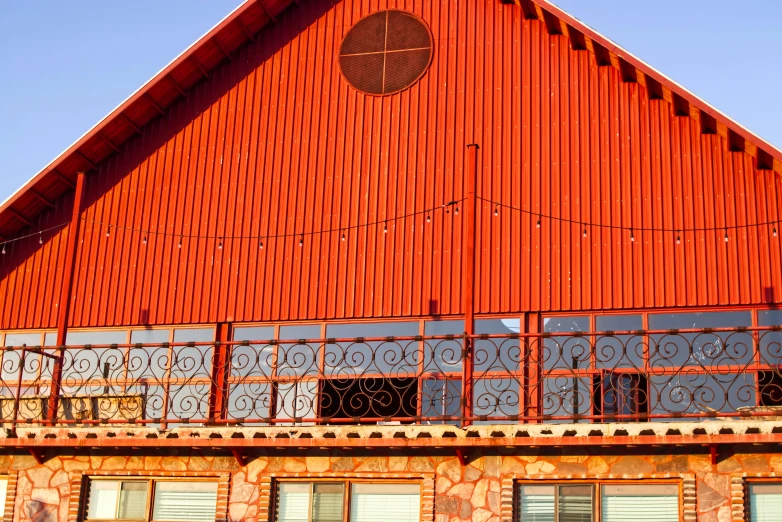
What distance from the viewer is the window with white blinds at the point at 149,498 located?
15828mm

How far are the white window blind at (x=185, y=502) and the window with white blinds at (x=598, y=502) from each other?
13.8 feet

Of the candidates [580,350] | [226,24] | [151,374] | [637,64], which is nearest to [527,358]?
[580,350]

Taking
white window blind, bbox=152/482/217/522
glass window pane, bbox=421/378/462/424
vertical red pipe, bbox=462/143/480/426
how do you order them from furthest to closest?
glass window pane, bbox=421/378/462/424
white window blind, bbox=152/482/217/522
vertical red pipe, bbox=462/143/480/426

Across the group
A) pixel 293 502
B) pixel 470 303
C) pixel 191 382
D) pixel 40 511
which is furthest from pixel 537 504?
pixel 40 511

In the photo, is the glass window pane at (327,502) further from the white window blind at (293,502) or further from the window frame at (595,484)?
the window frame at (595,484)

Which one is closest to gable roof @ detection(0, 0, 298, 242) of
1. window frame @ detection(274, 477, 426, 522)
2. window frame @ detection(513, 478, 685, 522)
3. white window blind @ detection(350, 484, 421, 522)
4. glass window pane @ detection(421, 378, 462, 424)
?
glass window pane @ detection(421, 378, 462, 424)

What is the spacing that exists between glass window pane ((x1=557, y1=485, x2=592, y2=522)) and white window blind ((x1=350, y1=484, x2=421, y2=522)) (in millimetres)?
1830

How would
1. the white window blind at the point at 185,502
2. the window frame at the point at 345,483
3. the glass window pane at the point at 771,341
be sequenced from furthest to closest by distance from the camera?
1. the glass window pane at the point at 771,341
2. the white window blind at the point at 185,502
3. the window frame at the point at 345,483

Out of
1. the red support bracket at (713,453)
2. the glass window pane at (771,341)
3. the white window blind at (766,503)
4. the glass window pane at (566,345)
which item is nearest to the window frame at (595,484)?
the red support bracket at (713,453)

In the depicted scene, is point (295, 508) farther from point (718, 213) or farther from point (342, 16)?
point (342, 16)

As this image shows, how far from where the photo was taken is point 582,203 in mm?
17812

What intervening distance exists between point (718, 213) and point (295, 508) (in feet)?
24.2

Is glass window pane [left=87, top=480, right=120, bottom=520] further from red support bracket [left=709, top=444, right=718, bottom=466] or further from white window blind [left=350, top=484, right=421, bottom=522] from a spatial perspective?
red support bracket [left=709, top=444, right=718, bottom=466]

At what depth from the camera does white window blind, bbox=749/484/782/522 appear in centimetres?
1378
